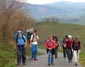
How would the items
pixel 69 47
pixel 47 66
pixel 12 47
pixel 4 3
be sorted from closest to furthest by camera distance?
pixel 47 66 → pixel 69 47 → pixel 12 47 → pixel 4 3

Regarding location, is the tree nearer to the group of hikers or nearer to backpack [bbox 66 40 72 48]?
the group of hikers

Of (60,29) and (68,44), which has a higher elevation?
(60,29)

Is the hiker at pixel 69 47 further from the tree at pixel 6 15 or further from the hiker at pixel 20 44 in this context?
the tree at pixel 6 15

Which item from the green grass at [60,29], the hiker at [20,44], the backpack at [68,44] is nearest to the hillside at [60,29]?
the green grass at [60,29]

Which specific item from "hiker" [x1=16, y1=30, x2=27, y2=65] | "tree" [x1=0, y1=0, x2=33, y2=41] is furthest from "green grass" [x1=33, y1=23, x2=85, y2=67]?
"hiker" [x1=16, y1=30, x2=27, y2=65]

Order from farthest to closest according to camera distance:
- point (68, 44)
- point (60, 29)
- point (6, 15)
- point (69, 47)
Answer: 1. point (60, 29)
2. point (6, 15)
3. point (69, 47)
4. point (68, 44)

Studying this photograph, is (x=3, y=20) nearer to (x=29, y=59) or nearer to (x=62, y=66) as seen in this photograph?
(x=29, y=59)

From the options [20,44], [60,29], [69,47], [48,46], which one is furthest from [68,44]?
[60,29]

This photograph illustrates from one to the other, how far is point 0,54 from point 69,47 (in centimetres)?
406

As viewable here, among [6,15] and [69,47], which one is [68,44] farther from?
[6,15]

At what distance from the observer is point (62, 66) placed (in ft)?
76.1

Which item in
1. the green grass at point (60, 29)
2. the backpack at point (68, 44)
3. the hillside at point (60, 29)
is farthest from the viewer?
the hillside at point (60, 29)

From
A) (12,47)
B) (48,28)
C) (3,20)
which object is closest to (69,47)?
(12,47)

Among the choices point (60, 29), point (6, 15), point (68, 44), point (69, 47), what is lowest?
point (69, 47)
